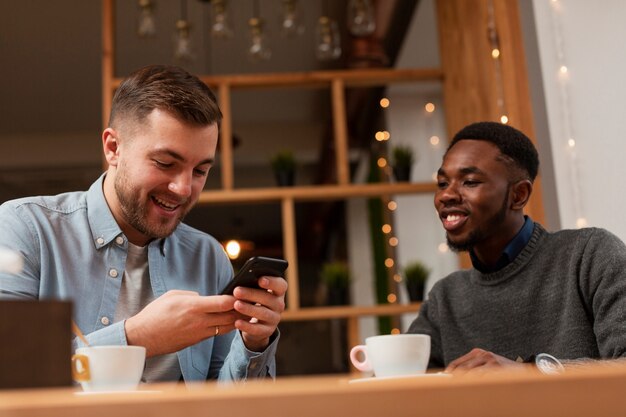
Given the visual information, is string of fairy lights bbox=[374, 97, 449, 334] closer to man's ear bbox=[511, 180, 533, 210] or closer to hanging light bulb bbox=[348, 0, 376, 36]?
hanging light bulb bbox=[348, 0, 376, 36]

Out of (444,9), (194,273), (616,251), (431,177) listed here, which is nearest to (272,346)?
(194,273)

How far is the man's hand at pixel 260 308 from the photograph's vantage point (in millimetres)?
1246

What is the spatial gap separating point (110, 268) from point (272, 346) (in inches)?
14.8

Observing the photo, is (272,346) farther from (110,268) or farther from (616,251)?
(616,251)

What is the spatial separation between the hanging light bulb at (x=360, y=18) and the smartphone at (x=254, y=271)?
2.94 m

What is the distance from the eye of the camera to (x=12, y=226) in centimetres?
148

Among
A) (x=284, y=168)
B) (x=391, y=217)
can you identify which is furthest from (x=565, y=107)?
(x=391, y=217)

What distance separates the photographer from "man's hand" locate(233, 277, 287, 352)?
4.09 feet

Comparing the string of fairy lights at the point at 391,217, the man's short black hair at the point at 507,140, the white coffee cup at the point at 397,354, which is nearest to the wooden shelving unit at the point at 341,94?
the string of fairy lights at the point at 391,217

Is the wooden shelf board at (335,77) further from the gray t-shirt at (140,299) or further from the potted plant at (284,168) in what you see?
the gray t-shirt at (140,299)

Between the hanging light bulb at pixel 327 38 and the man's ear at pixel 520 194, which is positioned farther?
the hanging light bulb at pixel 327 38

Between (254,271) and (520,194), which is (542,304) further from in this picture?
(254,271)

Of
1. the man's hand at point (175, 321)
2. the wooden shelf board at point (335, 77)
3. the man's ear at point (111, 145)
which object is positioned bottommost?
the man's hand at point (175, 321)

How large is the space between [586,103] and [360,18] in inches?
70.5
